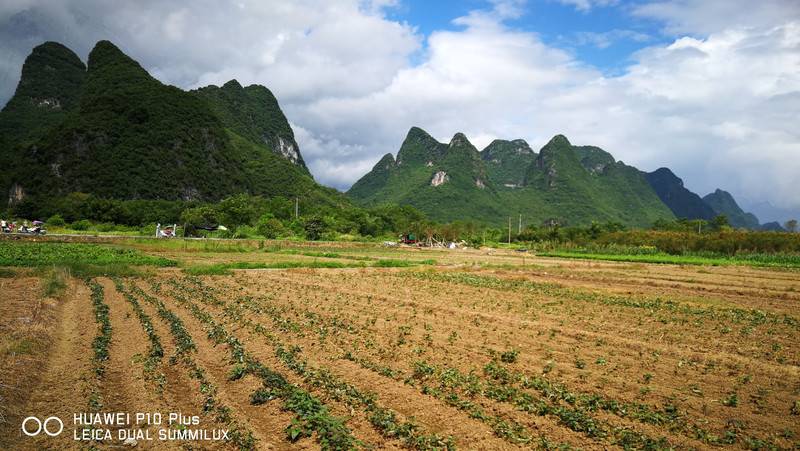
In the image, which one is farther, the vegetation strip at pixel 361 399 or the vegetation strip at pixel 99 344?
the vegetation strip at pixel 99 344

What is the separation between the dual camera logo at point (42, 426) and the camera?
5852mm

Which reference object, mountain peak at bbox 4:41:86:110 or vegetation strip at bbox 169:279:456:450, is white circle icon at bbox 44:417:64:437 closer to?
vegetation strip at bbox 169:279:456:450

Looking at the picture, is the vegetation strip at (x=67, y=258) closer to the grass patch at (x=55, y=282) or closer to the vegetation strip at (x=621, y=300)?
the grass patch at (x=55, y=282)

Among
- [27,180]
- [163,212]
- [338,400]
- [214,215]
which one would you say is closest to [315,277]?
[338,400]

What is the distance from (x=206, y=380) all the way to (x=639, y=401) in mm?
7682

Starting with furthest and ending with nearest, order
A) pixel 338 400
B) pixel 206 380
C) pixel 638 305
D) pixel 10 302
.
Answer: pixel 638 305 → pixel 10 302 → pixel 206 380 → pixel 338 400

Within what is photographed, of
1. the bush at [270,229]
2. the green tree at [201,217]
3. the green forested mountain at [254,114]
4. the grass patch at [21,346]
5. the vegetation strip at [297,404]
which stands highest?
the green forested mountain at [254,114]

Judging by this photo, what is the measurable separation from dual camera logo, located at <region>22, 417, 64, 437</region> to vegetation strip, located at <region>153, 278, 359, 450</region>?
8.49 feet

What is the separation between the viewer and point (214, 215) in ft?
239

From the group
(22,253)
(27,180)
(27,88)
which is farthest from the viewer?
(27,88)

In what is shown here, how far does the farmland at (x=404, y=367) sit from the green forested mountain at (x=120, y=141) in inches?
3656

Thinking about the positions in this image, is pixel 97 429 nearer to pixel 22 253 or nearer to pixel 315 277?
pixel 315 277

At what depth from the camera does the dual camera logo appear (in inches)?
230

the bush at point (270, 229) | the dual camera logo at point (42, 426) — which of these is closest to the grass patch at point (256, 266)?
the dual camera logo at point (42, 426)
